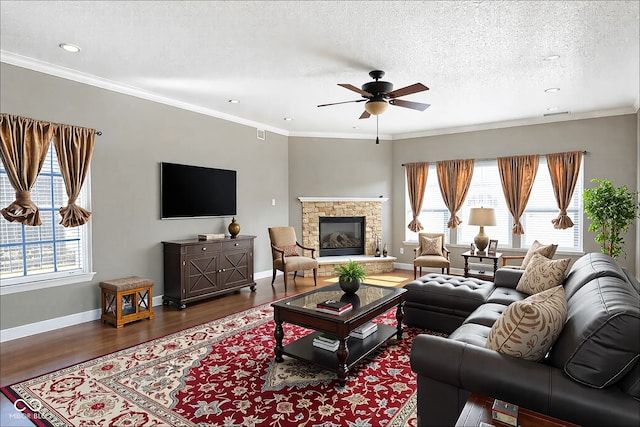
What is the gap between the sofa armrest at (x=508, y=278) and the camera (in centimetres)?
397

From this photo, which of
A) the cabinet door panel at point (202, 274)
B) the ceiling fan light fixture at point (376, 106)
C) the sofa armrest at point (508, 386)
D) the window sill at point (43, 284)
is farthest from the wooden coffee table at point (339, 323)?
the window sill at point (43, 284)

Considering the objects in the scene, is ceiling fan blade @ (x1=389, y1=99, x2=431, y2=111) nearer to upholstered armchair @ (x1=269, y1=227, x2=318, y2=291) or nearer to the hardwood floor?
upholstered armchair @ (x1=269, y1=227, x2=318, y2=291)

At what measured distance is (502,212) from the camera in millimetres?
6586

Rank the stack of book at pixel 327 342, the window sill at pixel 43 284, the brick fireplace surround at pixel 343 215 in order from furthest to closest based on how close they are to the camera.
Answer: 1. the brick fireplace surround at pixel 343 215
2. the window sill at pixel 43 284
3. the stack of book at pixel 327 342

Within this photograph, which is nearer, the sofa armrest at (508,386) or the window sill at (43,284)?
the sofa armrest at (508,386)

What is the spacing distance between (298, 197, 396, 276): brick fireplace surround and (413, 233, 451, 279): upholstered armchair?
2.80ft

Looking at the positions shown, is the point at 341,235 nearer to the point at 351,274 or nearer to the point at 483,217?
the point at 483,217

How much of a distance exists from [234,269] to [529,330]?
4294 mm

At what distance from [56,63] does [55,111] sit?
0.49 meters

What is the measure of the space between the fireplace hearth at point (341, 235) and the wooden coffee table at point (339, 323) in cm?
386

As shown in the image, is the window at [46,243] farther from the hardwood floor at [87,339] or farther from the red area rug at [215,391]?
the red area rug at [215,391]

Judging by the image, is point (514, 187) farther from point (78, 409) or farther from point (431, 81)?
point (78, 409)

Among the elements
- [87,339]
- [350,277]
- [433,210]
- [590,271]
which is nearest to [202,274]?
[87,339]

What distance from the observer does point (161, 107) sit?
4.98 m
